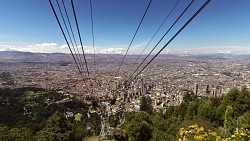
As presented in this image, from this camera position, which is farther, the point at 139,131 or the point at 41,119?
the point at 41,119

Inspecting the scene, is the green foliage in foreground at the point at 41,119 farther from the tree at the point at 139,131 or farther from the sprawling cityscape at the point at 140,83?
the tree at the point at 139,131

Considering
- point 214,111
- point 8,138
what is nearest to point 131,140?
point 214,111

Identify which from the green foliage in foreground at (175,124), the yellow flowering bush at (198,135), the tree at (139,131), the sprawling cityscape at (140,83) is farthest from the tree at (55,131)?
the yellow flowering bush at (198,135)

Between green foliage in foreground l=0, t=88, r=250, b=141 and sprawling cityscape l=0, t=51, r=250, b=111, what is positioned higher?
green foliage in foreground l=0, t=88, r=250, b=141

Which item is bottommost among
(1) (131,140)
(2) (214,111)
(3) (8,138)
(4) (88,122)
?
(4) (88,122)

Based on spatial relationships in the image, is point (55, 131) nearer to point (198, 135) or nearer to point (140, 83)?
point (198, 135)

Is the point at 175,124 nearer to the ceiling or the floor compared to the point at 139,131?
nearer to the ceiling

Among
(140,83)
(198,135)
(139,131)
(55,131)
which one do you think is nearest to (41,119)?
(55,131)

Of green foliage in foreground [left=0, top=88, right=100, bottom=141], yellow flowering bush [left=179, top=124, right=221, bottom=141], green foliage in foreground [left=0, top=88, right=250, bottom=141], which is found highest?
yellow flowering bush [left=179, top=124, right=221, bottom=141]

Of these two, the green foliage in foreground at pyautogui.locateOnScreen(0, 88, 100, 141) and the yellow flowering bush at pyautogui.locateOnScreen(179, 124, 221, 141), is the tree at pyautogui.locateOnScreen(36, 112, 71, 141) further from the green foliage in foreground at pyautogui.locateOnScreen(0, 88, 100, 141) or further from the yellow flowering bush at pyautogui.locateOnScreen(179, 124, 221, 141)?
the yellow flowering bush at pyautogui.locateOnScreen(179, 124, 221, 141)

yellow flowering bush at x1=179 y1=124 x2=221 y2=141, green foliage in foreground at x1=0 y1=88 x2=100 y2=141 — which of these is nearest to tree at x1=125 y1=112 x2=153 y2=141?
green foliage in foreground at x1=0 y1=88 x2=100 y2=141

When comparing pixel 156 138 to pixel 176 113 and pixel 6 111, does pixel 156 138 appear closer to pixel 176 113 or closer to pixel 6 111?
pixel 176 113
